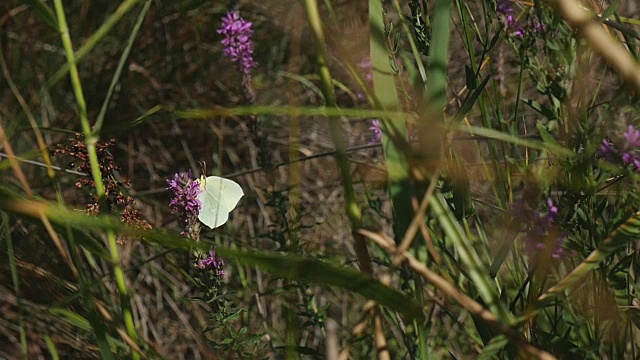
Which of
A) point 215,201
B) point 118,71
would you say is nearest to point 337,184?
point 215,201

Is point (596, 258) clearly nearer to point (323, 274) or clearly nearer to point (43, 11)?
point (323, 274)

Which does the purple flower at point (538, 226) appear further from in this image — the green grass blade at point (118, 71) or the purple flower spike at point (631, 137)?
the green grass blade at point (118, 71)

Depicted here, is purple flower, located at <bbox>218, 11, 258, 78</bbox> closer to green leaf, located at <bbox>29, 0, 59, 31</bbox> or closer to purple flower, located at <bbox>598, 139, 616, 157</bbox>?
green leaf, located at <bbox>29, 0, 59, 31</bbox>

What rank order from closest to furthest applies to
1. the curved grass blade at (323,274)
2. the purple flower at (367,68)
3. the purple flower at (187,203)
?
the curved grass blade at (323,274) → the purple flower at (187,203) → the purple flower at (367,68)

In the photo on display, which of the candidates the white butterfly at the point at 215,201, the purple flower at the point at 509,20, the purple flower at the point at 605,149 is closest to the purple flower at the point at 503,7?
the purple flower at the point at 509,20

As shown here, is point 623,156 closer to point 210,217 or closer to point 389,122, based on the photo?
point 389,122

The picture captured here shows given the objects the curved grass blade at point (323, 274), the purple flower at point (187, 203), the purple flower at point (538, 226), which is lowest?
the curved grass blade at point (323, 274)

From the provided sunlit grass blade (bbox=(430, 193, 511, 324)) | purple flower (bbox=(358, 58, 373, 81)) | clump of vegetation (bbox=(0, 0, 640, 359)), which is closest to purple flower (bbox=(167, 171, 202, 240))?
clump of vegetation (bbox=(0, 0, 640, 359))
